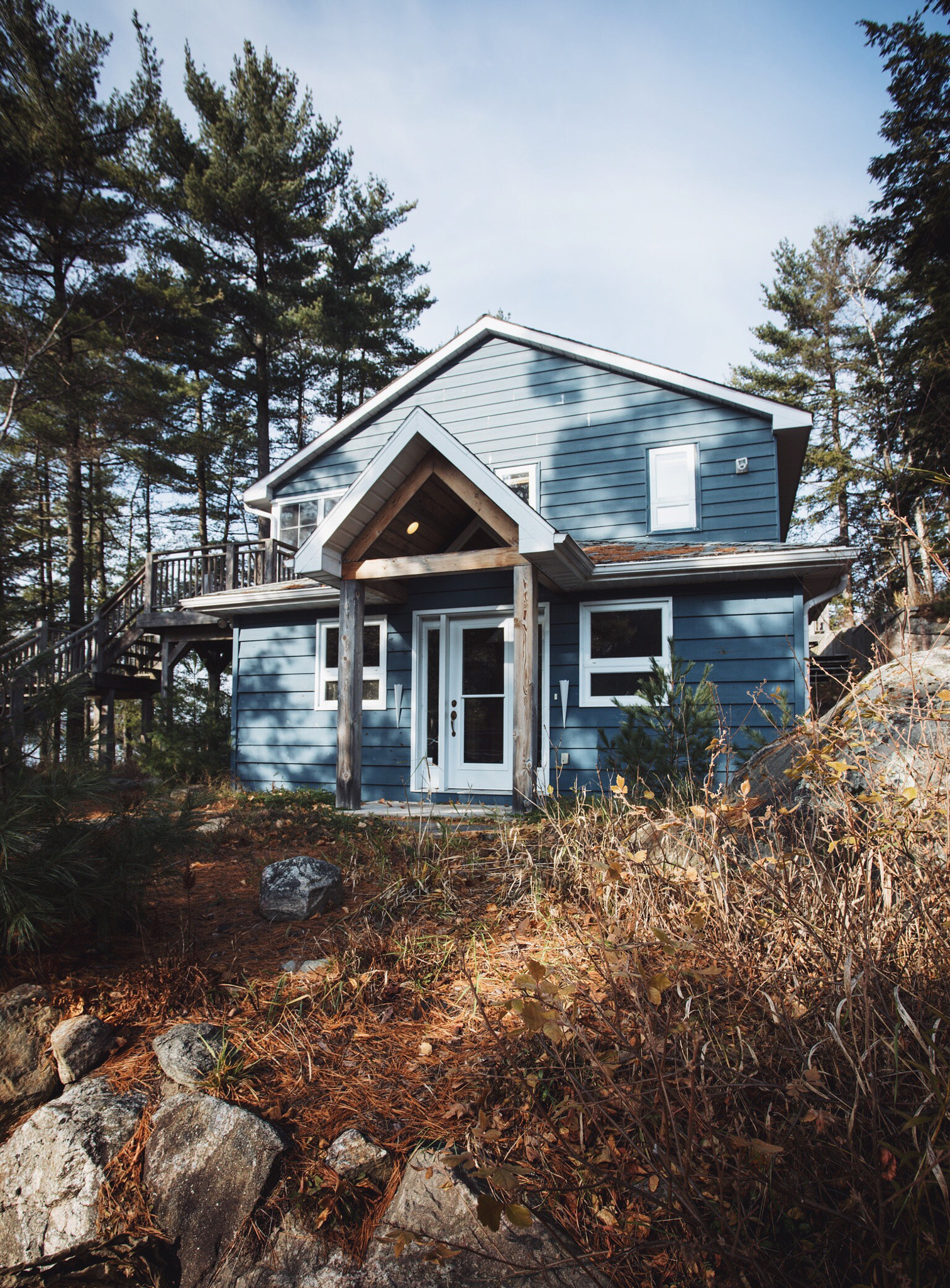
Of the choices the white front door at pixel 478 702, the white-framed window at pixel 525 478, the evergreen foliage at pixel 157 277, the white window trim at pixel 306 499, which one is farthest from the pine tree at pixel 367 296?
the white front door at pixel 478 702

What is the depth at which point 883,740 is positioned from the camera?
286cm

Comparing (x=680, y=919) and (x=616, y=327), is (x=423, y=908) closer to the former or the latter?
(x=680, y=919)

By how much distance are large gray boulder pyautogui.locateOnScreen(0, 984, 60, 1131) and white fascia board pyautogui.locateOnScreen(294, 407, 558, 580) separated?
4748 millimetres

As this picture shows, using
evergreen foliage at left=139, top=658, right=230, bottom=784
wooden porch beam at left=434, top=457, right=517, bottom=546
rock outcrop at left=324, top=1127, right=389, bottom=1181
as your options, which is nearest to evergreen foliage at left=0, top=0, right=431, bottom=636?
evergreen foliage at left=139, top=658, right=230, bottom=784

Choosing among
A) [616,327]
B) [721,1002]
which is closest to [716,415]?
[721,1002]

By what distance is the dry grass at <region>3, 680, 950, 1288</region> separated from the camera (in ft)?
4.97

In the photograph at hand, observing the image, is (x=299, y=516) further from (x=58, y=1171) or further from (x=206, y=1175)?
(x=206, y=1175)

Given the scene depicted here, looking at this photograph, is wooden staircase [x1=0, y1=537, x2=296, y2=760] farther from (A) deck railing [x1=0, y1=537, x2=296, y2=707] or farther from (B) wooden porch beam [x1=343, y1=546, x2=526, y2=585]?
(B) wooden porch beam [x1=343, y1=546, x2=526, y2=585]

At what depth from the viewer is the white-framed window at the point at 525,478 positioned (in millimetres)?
9805

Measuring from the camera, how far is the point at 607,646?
827 centimetres

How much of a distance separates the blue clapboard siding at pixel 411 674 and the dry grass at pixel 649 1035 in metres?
3.92

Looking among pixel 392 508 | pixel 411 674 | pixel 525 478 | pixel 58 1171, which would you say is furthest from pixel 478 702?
pixel 58 1171

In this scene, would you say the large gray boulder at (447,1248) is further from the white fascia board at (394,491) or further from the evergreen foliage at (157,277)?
the evergreen foliage at (157,277)

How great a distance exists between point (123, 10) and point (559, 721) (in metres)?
17.4
